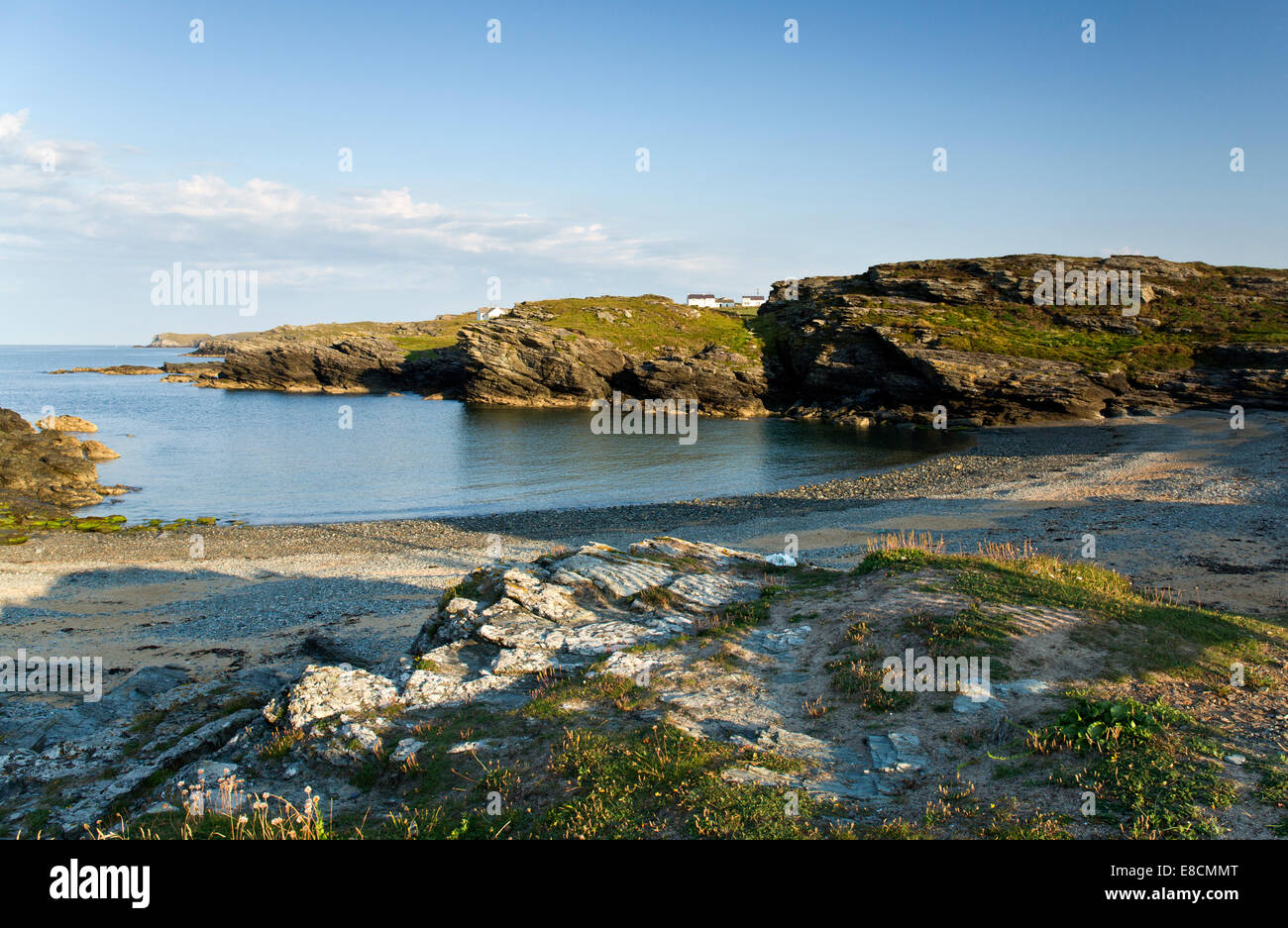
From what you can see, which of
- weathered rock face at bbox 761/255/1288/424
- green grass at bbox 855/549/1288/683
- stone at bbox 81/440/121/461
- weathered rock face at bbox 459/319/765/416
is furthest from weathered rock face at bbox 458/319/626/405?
green grass at bbox 855/549/1288/683

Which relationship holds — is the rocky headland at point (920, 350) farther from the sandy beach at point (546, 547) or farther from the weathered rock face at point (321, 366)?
the sandy beach at point (546, 547)

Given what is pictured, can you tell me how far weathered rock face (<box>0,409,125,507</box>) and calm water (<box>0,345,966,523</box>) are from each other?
7.87 ft

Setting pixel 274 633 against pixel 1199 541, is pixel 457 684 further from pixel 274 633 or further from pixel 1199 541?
pixel 1199 541

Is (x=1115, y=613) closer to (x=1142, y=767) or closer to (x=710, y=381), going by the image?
(x=1142, y=767)

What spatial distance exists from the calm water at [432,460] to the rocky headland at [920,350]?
33.7ft

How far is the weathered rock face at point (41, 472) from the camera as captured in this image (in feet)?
156

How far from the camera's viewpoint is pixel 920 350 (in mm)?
88312

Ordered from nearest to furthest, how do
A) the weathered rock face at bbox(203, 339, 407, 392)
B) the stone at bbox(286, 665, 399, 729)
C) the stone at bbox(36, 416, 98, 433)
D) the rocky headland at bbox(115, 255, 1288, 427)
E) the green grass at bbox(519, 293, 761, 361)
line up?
the stone at bbox(286, 665, 399, 729) < the stone at bbox(36, 416, 98, 433) < the rocky headland at bbox(115, 255, 1288, 427) < the green grass at bbox(519, 293, 761, 361) < the weathered rock face at bbox(203, 339, 407, 392)

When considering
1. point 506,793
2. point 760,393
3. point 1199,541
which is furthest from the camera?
point 760,393

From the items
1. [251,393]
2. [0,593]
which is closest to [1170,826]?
[0,593]

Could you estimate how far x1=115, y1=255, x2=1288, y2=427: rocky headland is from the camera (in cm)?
8300

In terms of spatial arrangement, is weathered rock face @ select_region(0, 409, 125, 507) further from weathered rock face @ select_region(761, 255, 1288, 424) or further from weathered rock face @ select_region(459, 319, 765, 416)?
weathered rock face @ select_region(761, 255, 1288, 424)
